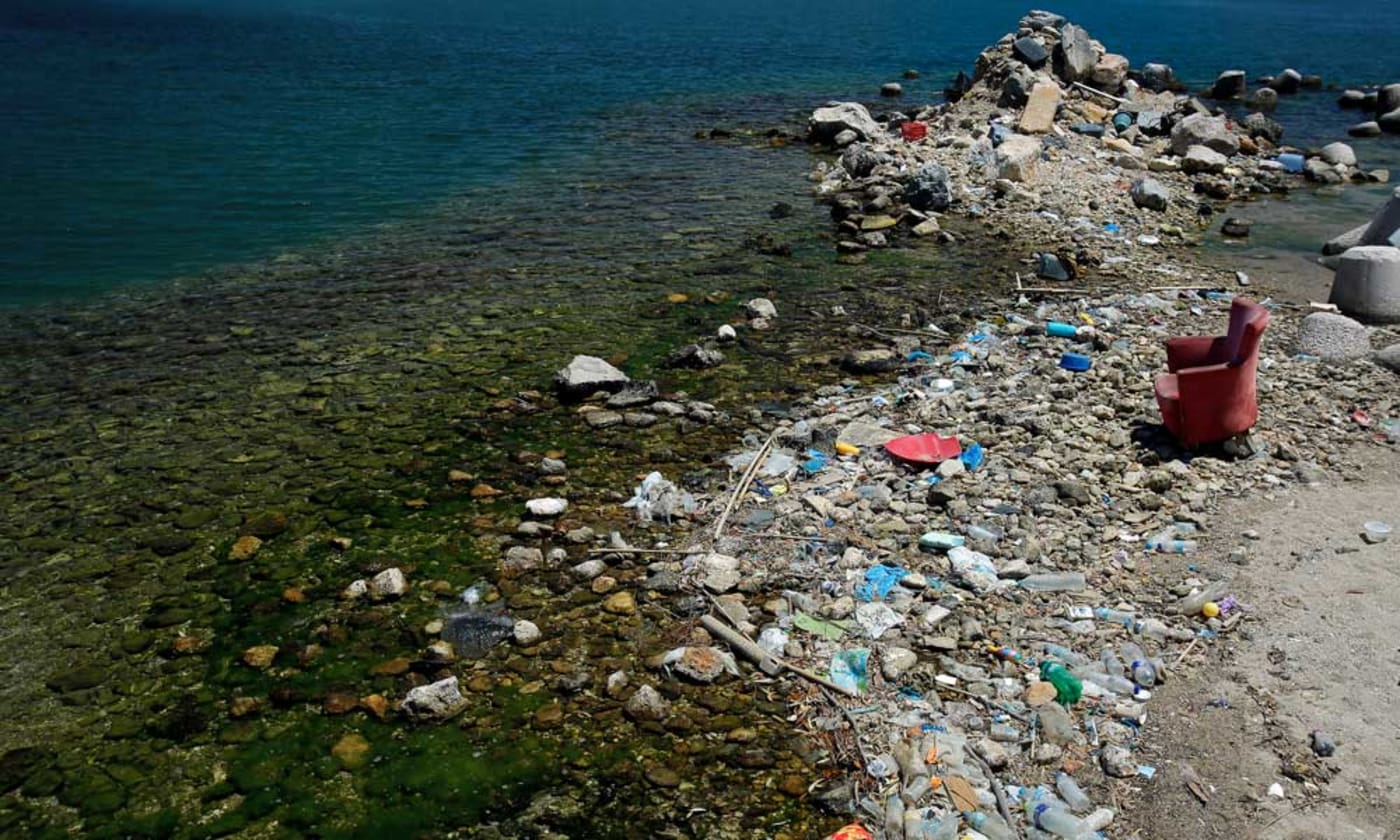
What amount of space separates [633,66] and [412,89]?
37.9ft

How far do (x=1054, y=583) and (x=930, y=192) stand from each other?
1254 centimetres

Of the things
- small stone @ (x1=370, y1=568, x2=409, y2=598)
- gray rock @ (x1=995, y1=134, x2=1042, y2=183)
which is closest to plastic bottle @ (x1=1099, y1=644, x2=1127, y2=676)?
small stone @ (x1=370, y1=568, x2=409, y2=598)

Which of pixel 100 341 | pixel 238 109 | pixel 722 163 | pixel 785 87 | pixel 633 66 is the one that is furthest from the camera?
pixel 633 66

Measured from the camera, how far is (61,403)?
1121cm

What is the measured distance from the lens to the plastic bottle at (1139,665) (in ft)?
21.0

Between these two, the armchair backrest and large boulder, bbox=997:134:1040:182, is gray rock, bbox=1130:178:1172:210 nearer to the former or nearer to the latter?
large boulder, bbox=997:134:1040:182

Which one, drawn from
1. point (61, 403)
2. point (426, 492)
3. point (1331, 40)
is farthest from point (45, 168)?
point (1331, 40)

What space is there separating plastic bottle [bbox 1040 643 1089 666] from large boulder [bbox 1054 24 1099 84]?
2375 cm

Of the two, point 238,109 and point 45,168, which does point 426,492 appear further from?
point 238,109

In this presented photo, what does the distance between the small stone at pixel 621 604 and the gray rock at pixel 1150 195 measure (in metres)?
14.8

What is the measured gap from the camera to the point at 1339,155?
23516mm

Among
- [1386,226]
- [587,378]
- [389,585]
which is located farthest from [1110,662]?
[1386,226]

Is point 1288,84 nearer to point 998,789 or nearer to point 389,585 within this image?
point 998,789

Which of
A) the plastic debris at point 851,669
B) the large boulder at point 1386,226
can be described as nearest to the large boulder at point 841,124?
the large boulder at point 1386,226
